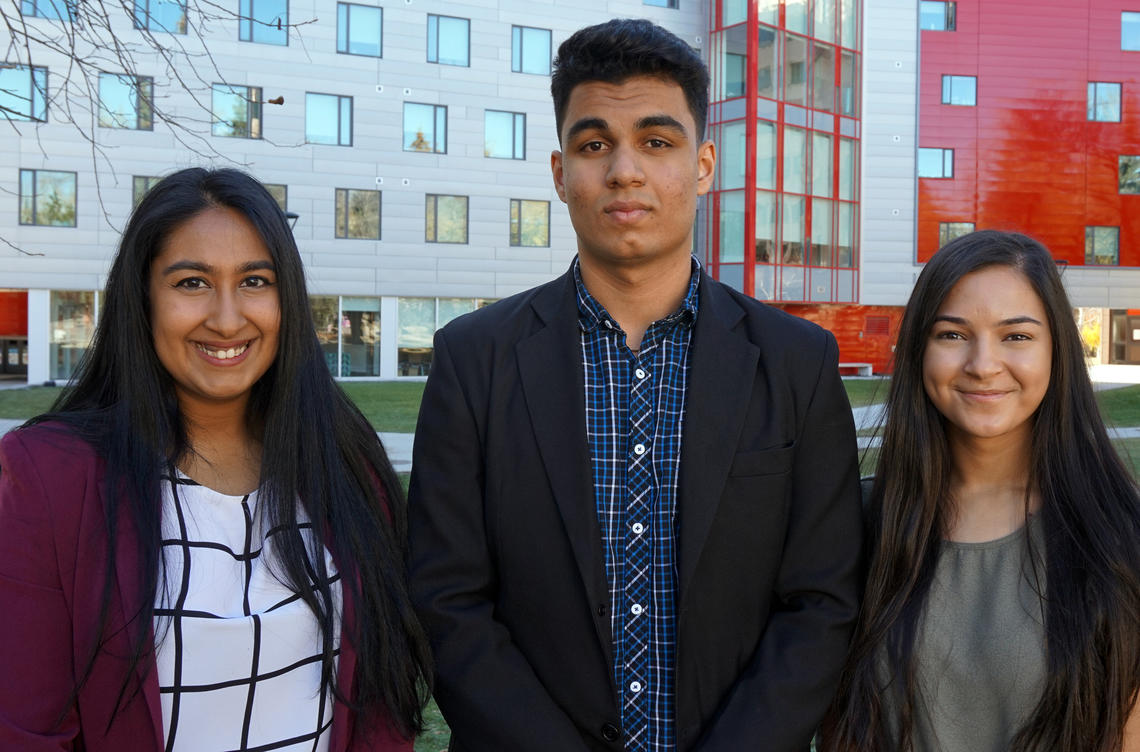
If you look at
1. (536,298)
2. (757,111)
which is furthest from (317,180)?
(536,298)

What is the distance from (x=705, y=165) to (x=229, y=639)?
71.8 inches

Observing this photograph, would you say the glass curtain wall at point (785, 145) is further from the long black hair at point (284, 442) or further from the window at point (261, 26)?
the long black hair at point (284, 442)

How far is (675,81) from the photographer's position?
2.72 m

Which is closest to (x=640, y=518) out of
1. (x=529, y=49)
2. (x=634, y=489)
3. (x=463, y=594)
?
(x=634, y=489)

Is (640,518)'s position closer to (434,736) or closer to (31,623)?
(31,623)

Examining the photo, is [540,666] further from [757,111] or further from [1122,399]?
[757,111]

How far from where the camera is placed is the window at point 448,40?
2864 cm

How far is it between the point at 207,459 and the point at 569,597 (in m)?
1.05

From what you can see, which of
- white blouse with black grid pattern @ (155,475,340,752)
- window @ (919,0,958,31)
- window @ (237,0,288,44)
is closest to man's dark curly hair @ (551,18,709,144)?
white blouse with black grid pattern @ (155,475,340,752)

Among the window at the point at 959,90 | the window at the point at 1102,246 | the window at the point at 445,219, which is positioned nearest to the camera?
the window at the point at 445,219

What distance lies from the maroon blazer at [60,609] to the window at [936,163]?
1371 inches

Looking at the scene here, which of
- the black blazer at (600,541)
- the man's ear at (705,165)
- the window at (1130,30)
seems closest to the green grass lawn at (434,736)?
the black blazer at (600,541)

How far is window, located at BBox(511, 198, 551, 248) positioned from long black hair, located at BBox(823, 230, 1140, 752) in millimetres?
27570

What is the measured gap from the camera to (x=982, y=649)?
8.45 ft
